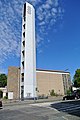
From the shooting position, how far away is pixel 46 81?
80.8m

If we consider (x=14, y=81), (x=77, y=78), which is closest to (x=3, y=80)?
(x=77, y=78)

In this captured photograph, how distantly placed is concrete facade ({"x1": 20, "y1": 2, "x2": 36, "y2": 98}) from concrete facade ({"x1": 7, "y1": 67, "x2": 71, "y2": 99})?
7312 millimetres

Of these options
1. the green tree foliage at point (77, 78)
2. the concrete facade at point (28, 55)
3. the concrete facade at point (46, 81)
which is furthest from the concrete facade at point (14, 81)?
the green tree foliage at point (77, 78)

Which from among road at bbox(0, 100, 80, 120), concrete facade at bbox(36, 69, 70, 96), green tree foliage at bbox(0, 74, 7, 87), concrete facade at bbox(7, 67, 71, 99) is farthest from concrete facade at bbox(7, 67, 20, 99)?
green tree foliage at bbox(0, 74, 7, 87)

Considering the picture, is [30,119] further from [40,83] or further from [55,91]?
[55,91]

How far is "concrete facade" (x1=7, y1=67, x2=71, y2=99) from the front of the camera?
216ft

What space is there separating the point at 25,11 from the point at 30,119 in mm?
48591

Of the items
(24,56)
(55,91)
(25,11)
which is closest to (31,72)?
(24,56)

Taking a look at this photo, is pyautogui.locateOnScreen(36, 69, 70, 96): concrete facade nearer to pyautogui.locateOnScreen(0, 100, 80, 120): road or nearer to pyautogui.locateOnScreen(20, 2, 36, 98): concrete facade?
pyautogui.locateOnScreen(20, 2, 36, 98): concrete facade

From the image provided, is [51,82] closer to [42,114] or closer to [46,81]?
[46,81]

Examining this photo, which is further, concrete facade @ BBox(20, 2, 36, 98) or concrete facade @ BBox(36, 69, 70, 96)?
concrete facade @ BBox(36, 69, 70, 96)

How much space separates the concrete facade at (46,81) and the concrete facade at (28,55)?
7.31 metres

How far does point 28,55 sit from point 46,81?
25.4 meters

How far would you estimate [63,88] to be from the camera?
87250 millimetres
